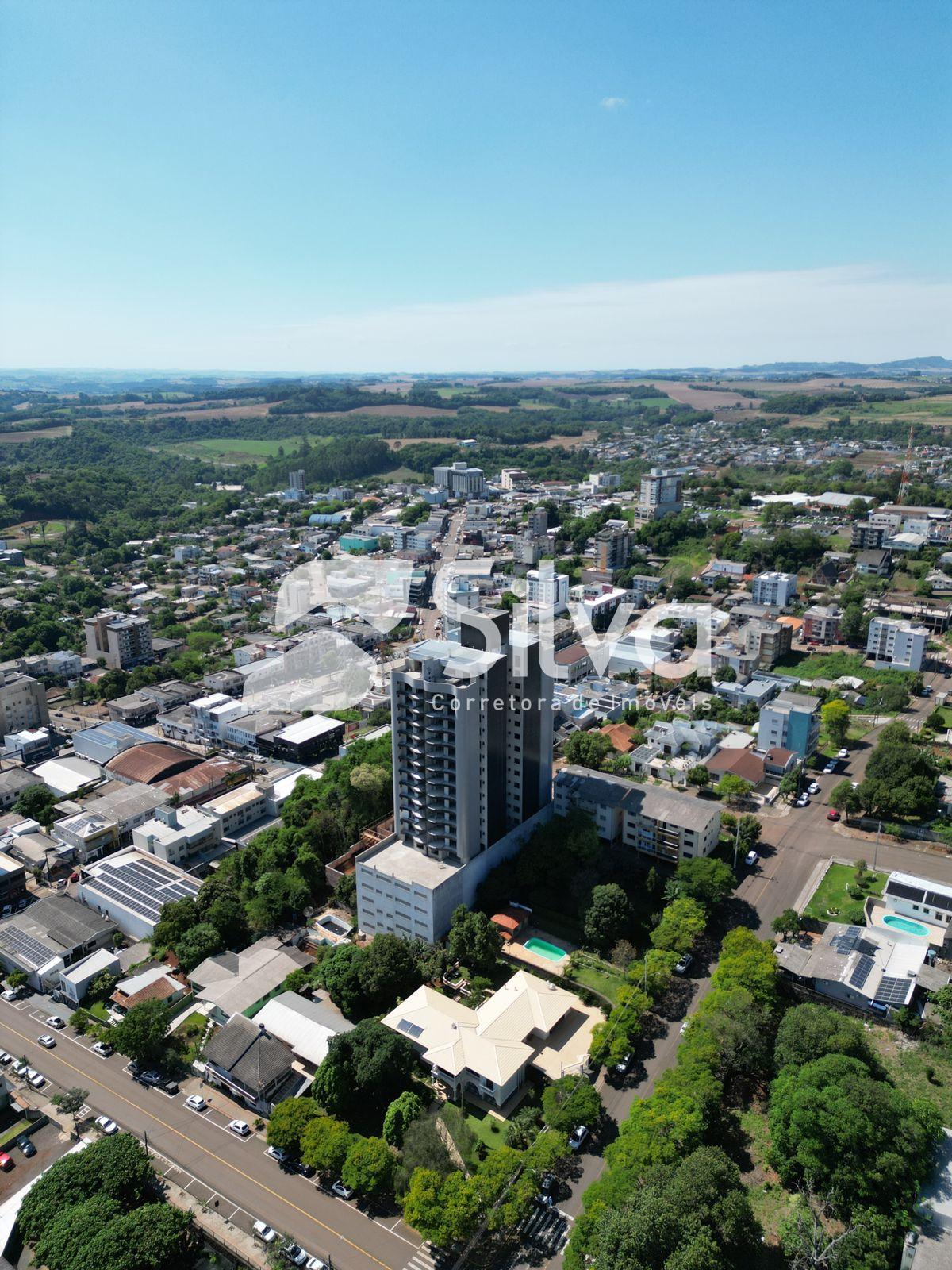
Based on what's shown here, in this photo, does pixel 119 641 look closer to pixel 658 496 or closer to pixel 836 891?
pixel 836 891

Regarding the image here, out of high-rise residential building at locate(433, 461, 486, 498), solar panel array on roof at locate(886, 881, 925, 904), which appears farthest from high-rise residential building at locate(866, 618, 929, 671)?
high-rise residential building at locate(433, 461, 486, 498)

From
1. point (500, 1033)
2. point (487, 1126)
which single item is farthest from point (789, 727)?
point (487, 1126)

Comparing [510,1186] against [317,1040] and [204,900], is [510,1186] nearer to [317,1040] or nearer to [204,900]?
[317,1040]

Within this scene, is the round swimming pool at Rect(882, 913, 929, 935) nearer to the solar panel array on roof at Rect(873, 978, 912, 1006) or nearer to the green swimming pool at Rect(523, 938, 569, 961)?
the solar panel array on roof at Rect(873, 978, 912, 1006)

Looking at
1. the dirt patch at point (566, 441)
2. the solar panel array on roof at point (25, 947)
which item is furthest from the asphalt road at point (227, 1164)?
the dirt patch at point (566, 441)

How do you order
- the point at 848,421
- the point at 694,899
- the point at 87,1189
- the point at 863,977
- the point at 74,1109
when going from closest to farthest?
1. the point at 87,1189
2. the point at 74,1109
3. the point at 863,977
4. the point at 694,899
5. the point at 848,421

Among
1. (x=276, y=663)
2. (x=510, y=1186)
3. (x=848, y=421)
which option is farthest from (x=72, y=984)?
(x=848, y=421)
